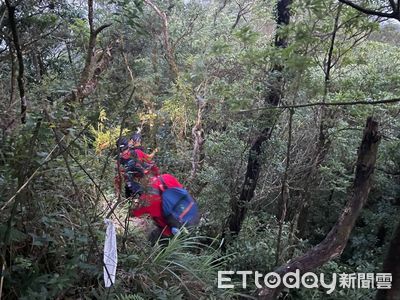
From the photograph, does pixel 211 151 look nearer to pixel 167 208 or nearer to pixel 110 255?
pixel 167 208

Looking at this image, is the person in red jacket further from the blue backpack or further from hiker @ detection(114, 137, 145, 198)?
hiker @ detection(114, 137, 145, 198)

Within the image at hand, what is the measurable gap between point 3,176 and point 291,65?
2.50 meters

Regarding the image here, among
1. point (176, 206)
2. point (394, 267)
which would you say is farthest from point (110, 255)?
point (176, 206)

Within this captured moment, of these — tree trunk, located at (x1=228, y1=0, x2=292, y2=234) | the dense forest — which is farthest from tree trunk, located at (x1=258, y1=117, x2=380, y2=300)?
tree trunk, located at (x1=228, y1=0, x2=292, y2=234)

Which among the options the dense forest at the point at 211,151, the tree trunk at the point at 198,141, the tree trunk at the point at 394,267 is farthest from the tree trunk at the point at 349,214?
the tree trunk at the point at 198,141

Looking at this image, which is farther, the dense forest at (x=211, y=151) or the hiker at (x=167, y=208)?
the hiker at (x=167, y=208)

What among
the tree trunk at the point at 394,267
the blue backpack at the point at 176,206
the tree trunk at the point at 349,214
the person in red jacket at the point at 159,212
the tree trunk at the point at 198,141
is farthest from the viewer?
the tree trunk at the point at 198,141

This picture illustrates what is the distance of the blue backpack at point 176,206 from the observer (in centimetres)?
382

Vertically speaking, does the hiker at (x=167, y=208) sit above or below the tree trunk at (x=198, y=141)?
below

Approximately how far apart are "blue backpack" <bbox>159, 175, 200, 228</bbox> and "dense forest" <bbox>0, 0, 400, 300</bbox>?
180mm

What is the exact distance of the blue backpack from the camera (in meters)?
3.82

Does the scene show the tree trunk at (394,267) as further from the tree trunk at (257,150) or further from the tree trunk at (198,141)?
the tree trunk at (198,141)

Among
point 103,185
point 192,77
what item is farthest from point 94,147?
point 192,77

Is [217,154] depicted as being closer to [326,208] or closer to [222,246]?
[222,246]
